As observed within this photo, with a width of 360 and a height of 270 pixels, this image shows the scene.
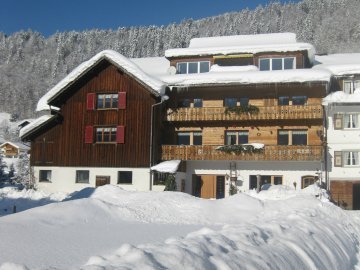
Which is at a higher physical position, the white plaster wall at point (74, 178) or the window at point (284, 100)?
the window at point (284, 100)

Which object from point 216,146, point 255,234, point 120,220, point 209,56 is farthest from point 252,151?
point 255,234

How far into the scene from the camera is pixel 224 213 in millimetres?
16531

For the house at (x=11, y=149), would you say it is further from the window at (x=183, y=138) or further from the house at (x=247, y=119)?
the house at (x=247, y=119)

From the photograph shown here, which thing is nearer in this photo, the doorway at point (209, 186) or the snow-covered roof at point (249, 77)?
the snow-covered roof at point (249, 77)

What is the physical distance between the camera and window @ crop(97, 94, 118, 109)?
1289 inches

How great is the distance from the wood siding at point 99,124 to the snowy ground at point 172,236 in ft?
39.2

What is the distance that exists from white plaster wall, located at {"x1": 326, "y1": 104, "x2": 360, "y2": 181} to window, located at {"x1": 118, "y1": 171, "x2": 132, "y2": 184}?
13.3m

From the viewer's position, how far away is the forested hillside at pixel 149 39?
126 meters

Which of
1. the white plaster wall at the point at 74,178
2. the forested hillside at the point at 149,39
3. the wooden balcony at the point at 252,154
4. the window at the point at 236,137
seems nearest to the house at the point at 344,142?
the wooden balcony at the point at 252,154

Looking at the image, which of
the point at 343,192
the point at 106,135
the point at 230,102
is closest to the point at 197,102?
the point at 230,102

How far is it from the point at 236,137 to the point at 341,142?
687 cm

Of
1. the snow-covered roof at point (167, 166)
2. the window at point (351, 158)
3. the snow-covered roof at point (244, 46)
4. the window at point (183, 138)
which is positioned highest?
the snow-covered roof at point (244, 46)

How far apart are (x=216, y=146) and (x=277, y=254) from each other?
23749 mm

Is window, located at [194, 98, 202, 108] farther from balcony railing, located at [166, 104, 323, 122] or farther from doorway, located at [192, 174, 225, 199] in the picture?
doorway, located at [192, 174, 225, 199]
